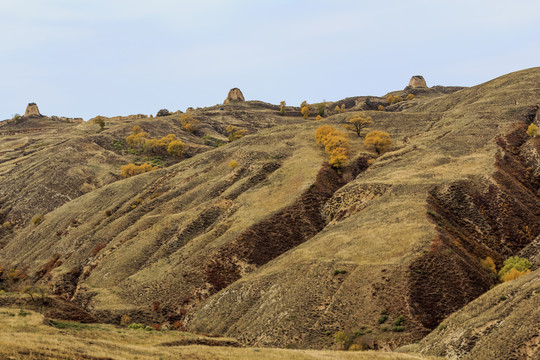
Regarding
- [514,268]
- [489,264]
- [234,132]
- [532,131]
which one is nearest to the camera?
[514,268]

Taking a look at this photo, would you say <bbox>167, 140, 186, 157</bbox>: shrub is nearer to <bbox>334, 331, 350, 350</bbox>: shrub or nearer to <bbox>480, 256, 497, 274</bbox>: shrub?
<bbox>480, 256, 497, 274</bbox>: shrub

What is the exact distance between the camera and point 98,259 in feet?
269

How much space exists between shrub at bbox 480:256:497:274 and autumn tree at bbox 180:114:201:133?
13246 centimetres

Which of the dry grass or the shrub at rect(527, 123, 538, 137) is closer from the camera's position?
the dry grass

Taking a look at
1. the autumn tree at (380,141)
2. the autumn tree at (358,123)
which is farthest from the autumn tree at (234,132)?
the autumn tree at (380,141)

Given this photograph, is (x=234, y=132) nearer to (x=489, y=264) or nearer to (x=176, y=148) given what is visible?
(x=176, y=148)

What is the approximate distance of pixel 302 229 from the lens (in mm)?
76250

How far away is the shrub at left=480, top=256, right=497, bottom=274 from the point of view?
57197 mm

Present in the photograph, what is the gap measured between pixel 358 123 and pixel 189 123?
8081cm

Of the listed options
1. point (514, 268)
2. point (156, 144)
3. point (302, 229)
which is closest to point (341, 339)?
point (514, 268)

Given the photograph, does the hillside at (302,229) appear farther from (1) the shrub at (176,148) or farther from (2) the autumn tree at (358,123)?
(1) the shrub at (176,148)

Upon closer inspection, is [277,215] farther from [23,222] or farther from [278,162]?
[23,222]

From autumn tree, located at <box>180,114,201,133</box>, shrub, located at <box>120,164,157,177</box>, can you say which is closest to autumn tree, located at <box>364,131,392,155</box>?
shrub, located at <box>120,164,157,177</box>

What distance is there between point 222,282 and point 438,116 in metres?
78.1
